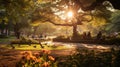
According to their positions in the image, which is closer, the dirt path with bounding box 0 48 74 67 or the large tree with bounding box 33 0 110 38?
the dirt path with bounding box 0 48 74 67

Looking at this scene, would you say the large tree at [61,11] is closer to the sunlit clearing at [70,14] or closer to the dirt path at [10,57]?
the sunlit clearing at [70,14]

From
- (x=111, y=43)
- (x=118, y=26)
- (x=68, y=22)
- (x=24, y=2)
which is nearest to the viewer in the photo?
(x=24, y=2)

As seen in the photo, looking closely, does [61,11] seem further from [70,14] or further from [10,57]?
[10,57]

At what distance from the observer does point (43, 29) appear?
97812 millimetres

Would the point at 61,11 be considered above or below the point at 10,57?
above

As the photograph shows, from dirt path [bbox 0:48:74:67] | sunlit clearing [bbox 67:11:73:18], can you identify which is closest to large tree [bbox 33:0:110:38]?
sunlit clearing [bbox 67:11:73:18]

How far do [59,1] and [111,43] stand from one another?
18.2m

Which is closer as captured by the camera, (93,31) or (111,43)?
(111,43)

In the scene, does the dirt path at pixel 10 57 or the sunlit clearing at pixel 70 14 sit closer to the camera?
the dirt path at pixel 10 57

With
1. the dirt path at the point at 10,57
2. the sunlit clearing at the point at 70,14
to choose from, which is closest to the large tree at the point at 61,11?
the sunlit clearing at the point at 70,14

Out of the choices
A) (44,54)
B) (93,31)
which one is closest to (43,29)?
(93,31)

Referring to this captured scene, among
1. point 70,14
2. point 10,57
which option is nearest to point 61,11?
point 70,14

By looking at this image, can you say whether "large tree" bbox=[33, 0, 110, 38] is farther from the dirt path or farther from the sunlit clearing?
the dirt path

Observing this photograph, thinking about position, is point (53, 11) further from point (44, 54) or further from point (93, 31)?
point (93, 31)
